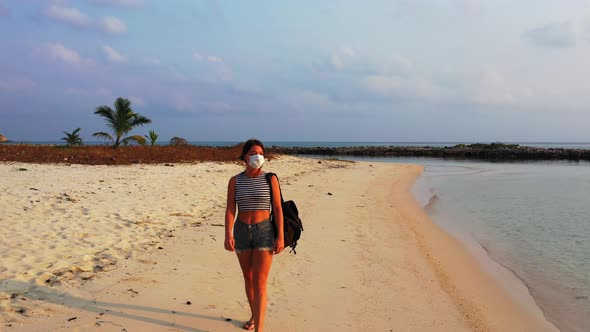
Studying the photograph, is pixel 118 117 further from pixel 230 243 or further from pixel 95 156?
pixel 230 243

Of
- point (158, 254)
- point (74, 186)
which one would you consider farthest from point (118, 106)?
point (158, 254)

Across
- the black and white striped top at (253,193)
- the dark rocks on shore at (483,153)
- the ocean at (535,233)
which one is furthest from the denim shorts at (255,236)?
the dark rocks on shore at (483,153)

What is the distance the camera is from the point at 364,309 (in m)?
4.97

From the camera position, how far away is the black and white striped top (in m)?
3.97

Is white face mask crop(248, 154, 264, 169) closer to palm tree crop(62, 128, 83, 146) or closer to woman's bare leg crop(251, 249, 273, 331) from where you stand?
woman's bare leg crop(251, 249, 273, 331)

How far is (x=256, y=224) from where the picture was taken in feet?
13.0

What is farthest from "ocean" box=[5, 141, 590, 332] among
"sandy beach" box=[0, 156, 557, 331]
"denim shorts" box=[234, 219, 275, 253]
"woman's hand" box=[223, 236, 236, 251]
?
"woman's hand" box=[223, 236, 236, 251]

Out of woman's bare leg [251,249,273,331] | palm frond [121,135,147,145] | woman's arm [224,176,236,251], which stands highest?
palm frond [121,135,147,145]

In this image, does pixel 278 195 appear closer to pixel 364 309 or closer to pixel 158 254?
pixel 364 309

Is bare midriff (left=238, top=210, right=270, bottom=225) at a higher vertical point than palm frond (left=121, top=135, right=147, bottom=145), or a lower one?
lower

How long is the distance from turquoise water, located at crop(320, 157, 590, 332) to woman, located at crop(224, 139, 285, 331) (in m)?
3.90

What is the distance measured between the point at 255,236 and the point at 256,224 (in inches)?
4.5

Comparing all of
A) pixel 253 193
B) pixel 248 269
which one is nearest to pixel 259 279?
pixel 248 269

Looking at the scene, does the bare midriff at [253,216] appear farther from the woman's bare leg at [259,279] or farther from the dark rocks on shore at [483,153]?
the dark rocks on shore at [483,153]
